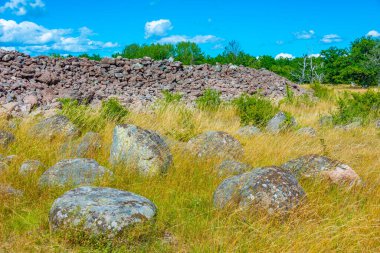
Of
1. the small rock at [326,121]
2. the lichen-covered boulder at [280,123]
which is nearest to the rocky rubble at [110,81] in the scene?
the lichen-covered boulder at [280,123]

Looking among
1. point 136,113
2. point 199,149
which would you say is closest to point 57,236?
point 199,149

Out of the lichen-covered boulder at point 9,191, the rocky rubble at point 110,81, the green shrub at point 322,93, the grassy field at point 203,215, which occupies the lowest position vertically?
the grassy field at point 203,215

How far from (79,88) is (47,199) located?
1108cm

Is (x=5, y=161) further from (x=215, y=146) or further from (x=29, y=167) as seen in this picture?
(x=215, y=146)

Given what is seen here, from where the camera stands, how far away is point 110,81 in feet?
58.9

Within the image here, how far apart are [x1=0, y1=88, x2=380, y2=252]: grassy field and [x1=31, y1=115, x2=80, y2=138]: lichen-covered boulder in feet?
1.67

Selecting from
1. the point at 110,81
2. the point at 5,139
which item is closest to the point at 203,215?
the point at 5,139

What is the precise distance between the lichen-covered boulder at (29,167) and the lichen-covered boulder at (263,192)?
2.72 m

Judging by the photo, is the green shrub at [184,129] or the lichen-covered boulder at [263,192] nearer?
the lichen-covered boulder at [263,192]

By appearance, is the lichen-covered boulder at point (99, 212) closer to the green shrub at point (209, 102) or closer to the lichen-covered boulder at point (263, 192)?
the lichen-covered boulder at point (263, 192)

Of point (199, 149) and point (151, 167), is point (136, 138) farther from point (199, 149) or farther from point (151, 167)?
point (199, 149)

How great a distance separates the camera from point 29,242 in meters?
4.20

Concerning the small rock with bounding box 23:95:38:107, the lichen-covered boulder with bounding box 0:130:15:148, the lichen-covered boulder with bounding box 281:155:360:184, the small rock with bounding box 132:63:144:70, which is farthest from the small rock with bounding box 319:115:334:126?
the small rock with bounding box 132:63:144:70

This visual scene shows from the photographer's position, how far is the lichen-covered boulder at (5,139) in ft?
25.4
